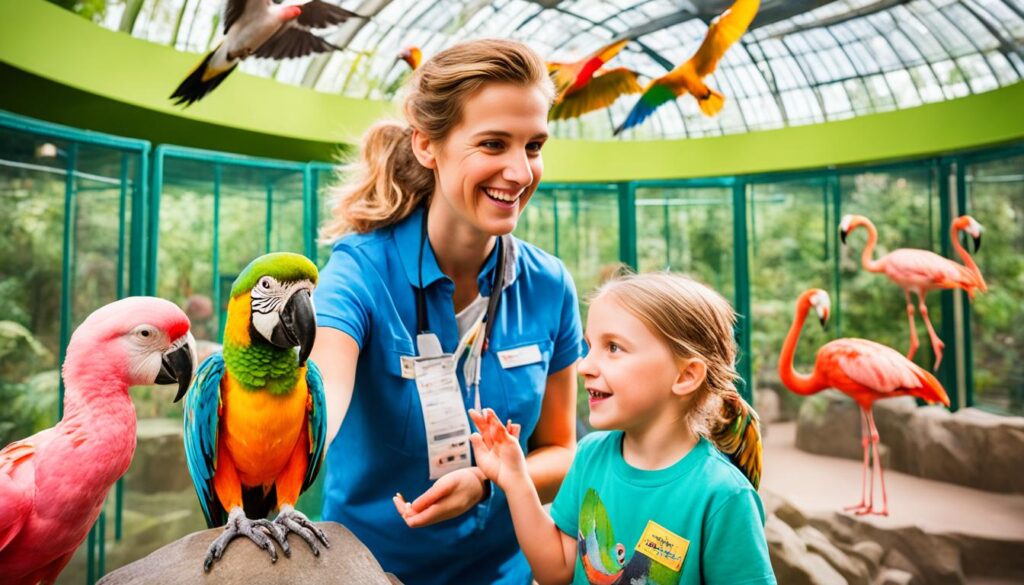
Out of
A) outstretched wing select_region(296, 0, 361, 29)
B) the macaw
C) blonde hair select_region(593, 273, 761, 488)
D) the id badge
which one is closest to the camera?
blonde hair select_region(593, 273, 761, 488)

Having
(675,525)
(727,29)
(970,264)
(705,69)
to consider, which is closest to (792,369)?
(970,264)

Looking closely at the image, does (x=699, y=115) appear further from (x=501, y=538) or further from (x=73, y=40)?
(x=501, y=538)

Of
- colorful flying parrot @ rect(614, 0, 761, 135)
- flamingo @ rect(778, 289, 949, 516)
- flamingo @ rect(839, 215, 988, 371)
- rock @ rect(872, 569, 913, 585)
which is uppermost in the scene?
colorful flying parrot @ rect(614, 0, 761, 135)

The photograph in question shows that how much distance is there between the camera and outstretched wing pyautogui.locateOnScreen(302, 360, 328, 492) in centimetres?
95

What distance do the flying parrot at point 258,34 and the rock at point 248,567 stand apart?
231cm

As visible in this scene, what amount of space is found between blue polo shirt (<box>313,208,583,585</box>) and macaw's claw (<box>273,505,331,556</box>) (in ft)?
1.22

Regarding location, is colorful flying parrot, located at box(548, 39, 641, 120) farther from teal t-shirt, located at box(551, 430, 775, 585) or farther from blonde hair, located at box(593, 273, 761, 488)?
teal t-shirt, located at box(551, 430, 775, 585)

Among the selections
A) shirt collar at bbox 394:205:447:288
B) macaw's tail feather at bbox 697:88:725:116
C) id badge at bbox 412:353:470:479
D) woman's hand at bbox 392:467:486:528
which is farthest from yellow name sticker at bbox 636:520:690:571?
macaw's tail feather at bbox 697:88:725:116

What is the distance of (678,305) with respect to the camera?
3.93 ft

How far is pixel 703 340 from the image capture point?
1227 mm

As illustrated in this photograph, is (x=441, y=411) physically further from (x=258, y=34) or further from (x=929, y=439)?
(x=929, y=439)

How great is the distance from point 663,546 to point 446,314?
0.63 meters

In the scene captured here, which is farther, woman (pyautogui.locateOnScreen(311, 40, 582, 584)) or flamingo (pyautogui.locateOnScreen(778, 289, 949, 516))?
flamingo (pyautogui.locateOnScreen(778, 289, 949, 516))

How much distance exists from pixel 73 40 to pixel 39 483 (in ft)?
10.9
